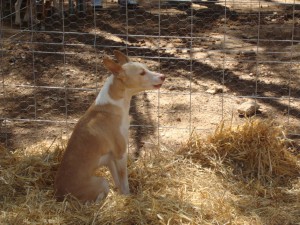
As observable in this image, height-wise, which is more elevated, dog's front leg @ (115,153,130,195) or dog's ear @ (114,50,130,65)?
dog's ear @ (114,50,130,65)

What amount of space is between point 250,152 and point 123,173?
118 centimetres

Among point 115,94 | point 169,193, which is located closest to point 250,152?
point 169,193

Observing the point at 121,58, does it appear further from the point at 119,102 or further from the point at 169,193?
the point at 169,193

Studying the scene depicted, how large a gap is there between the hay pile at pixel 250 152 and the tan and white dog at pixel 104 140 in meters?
0.87

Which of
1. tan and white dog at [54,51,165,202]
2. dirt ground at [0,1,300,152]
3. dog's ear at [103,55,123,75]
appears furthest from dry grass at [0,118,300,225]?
dog's ear at [103,55,123,75]

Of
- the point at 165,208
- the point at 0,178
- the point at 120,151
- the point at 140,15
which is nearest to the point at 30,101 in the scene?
the point at 0,178

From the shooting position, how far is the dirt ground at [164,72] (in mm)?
5602

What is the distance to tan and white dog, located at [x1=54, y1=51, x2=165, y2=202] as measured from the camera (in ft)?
13.9

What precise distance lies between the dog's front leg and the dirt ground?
34.7 inches

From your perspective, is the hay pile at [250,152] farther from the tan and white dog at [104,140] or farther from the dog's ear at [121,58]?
the dog's ear at [121,58]

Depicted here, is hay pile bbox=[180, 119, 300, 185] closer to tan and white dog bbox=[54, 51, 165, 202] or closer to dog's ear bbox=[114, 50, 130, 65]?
tan and white dog bbox=[54, 51, 165, 202]

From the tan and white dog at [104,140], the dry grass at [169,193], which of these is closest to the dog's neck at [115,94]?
the tan and white dog at [104,140]

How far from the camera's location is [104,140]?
4.37m

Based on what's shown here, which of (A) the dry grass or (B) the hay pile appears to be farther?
(B) the hay pile
